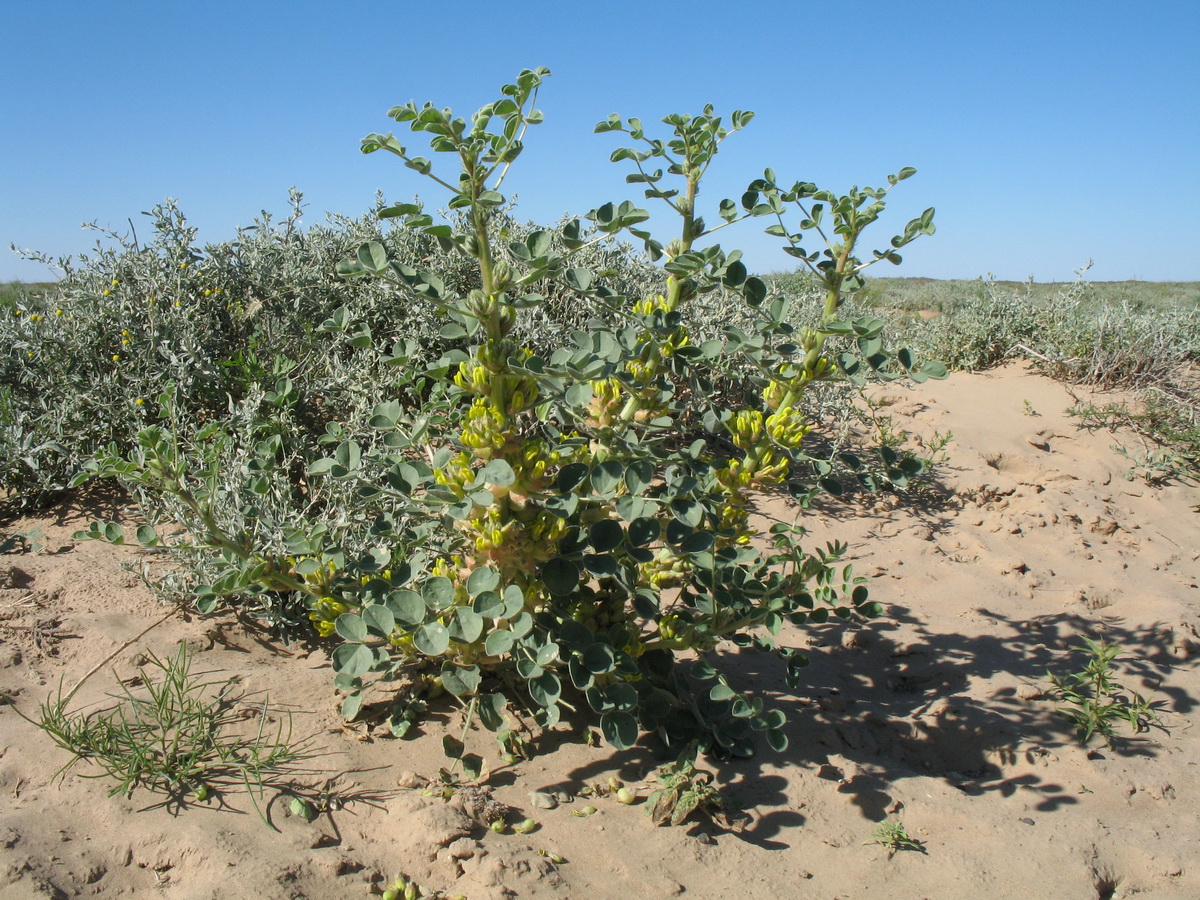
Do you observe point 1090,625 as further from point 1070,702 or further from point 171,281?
point 171,281

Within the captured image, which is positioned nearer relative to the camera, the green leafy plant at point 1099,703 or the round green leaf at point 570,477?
the round green leaf at point 570,477

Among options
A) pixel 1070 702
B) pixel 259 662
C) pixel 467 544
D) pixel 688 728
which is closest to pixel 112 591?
pixel 259 662

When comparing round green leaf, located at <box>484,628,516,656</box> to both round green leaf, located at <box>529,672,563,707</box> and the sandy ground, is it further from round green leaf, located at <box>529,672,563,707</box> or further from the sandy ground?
the sandy ground

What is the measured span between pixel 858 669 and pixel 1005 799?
27.8 inches

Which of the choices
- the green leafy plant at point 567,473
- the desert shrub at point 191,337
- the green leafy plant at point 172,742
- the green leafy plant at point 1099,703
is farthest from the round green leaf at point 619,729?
the desert shrub at point 191,337

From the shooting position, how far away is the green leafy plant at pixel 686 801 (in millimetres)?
1828

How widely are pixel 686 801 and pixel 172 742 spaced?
121 centimetres

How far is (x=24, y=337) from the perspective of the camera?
136 inches

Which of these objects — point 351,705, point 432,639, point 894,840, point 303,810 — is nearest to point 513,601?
point 432,639

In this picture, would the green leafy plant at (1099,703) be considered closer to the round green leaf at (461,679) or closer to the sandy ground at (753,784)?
the sandy ground at (753,784)

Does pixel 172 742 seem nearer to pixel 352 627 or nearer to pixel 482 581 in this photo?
pixel 352 627

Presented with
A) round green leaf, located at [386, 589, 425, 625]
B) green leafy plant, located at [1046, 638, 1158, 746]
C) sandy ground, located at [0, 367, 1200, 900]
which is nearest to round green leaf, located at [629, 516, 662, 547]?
Result: round green leaf, located at [386, 589, 425, 625]

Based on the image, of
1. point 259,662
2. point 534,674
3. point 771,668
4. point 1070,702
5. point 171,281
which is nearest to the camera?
point 534,674

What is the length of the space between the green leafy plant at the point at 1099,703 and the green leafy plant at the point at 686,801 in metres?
1.18
